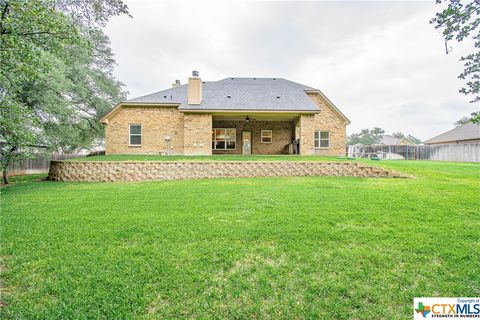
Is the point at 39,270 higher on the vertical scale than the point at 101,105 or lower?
lower

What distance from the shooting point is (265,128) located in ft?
56.3

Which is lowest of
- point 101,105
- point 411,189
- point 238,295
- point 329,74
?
point 238,295

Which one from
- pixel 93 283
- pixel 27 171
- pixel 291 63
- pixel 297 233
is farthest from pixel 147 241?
pixel 291 63

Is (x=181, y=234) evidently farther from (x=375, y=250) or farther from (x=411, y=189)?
(x=411, y=189)

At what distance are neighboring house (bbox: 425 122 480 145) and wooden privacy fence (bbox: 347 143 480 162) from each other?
570 centimetres

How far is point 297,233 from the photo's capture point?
11.7 ft

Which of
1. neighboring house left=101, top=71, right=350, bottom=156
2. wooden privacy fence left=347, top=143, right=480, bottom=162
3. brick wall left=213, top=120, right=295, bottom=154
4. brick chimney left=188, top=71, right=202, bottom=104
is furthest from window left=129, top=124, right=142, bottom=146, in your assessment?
wooden privacy fence left=347, top=143, right=480, bottom=162

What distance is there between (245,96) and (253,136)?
10.5ft

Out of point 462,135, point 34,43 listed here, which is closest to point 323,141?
point 34,43

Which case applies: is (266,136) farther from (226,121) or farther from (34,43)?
(34,43)

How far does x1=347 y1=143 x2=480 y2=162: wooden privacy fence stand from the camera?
1892 centimetres

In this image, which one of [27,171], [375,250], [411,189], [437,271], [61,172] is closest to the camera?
[437,271]

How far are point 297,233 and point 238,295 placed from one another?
163cm

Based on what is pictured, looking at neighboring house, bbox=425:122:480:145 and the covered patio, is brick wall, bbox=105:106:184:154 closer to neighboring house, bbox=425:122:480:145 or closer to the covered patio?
the covered patio
